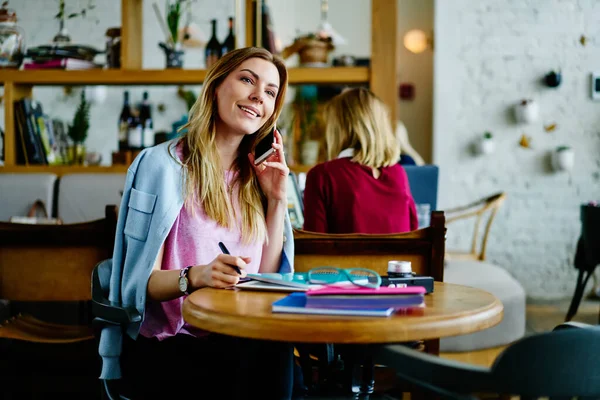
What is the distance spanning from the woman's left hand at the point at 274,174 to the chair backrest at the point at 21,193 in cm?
221

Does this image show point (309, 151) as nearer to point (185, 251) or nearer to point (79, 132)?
point (79, 132)

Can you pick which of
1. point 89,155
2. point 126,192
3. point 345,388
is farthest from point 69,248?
point 89,155

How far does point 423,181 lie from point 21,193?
2.12m

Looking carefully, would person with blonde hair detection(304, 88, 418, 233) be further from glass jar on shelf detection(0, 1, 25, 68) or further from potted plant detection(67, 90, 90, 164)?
glass jar on shelf detection(0, 1, 25, 68)

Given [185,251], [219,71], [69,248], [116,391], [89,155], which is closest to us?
[116,391]

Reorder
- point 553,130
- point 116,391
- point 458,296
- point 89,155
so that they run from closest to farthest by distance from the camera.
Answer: point 458,296 → point 116,391 → point 89,155 → point 553,130

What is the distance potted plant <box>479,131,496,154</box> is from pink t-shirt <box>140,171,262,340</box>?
4.81m

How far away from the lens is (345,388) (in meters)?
1.40

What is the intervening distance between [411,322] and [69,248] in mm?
1191

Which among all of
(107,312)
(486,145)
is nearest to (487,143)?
(486,145)

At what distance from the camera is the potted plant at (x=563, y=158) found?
6.04m

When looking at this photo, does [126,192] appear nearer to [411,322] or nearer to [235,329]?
[235,329]

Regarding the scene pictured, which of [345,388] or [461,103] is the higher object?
[461,103]

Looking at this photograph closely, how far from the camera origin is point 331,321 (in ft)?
3.55
